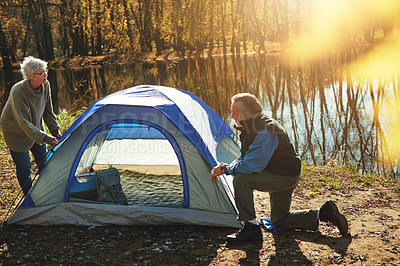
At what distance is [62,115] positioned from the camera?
8469 mm

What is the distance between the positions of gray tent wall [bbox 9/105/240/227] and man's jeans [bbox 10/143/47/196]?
8.5 inches

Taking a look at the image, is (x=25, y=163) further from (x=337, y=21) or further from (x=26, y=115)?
(x=337, y=21)

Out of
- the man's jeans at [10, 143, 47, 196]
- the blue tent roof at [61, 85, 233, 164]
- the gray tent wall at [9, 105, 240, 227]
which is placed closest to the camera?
the gray tent wall at [9, 105, 240, 227]

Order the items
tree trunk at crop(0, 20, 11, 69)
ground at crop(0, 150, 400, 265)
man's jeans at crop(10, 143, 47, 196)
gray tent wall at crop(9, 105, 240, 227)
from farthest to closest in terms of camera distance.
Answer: tree trunk at crop(0, 20, 11, 69), man's jeans at crop(10, 143, 47, 196), gray tent wall at crop(9, 105, 240, 227), ground at crop(0, 150, 400, 265)

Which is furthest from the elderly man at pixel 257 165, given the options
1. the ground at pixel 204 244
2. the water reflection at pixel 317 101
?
the water reflection at pixel 317 101

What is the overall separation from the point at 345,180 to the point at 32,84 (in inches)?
167

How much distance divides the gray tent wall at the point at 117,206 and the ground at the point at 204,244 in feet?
0.32

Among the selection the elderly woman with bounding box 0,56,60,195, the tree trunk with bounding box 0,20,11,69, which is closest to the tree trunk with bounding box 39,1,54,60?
the tree trunk with bounding box 0,20,11,69

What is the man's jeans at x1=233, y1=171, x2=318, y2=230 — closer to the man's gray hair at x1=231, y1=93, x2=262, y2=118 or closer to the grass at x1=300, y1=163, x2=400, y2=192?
the man's gray hair at x1=231, y1=93, x2=262, y2=118

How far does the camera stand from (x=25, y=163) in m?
4.39

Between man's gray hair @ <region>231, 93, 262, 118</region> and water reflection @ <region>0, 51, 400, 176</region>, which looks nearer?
man's gray hair @ <region>231, 93, 262, 118</region>

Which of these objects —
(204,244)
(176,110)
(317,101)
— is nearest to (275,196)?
(204,244)

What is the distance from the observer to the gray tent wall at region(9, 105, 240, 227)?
4.10 m

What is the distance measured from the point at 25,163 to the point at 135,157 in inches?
90.0
